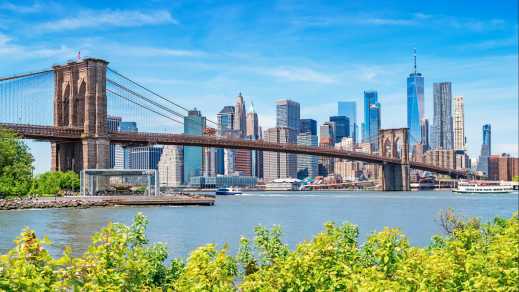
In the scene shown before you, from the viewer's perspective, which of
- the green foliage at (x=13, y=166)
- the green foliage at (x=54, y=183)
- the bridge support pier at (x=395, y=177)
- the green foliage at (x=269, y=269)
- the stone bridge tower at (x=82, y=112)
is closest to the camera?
the green foliage at (x=269, y=269)

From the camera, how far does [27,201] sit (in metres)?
57.2

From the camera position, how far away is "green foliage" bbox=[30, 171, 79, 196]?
69.6 meters

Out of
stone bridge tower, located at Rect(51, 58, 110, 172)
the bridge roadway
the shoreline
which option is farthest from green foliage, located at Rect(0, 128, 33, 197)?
stone bridge tower, located at Rect(51, 58, 110, 172)

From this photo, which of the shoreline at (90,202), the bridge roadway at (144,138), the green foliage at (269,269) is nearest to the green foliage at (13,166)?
the bridge roadway at (144,138)

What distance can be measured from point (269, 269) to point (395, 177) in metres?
129

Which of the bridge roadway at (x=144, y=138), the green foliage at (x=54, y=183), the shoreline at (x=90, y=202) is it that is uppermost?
the bridge roadway at (x=144, y=138)

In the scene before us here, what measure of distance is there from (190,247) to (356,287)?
1924cm

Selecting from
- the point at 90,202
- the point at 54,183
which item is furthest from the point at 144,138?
the point at 90,202

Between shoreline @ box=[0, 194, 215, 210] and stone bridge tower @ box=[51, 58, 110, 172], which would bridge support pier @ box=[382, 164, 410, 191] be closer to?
stone bridge tower @ box=[51, 58, 110, 172]

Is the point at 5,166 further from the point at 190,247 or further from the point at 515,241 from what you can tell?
the point at 515,241

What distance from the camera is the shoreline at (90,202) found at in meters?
55.0

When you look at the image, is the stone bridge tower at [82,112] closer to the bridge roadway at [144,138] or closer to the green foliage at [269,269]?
the bridge roadway at [144,138]

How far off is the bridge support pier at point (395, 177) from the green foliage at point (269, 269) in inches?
4793

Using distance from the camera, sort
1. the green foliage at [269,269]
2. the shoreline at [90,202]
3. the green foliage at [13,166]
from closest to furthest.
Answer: the green foliage at [269,269] → the shoreline at [90,202] → the green foliage at [13,166]
